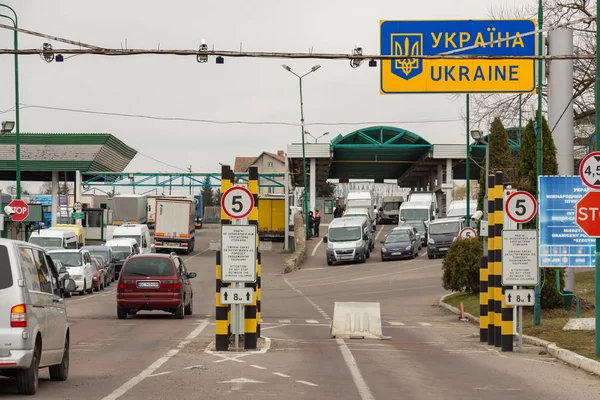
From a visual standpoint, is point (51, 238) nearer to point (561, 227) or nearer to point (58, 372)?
point (561, 227)

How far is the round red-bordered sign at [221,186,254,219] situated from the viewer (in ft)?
62.9

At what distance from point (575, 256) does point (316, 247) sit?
156ft

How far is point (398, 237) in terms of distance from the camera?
60531 millimetres

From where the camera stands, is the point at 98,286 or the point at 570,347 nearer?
the point at 570,347

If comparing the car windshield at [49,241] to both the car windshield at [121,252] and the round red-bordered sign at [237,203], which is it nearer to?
the car windshield at [121,252]

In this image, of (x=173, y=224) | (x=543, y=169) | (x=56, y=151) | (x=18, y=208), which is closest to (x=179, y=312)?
(x=543, y=169)

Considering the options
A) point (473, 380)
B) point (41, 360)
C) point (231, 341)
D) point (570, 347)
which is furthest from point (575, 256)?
point (41, 360)

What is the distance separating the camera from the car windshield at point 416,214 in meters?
71.2

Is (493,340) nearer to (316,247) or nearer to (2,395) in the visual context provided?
(2,395)

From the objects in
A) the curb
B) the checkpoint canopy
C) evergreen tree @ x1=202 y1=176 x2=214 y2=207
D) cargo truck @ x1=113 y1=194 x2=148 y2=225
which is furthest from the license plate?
evergreen tree @ x1=202 y1=176 x2=214 y2=207

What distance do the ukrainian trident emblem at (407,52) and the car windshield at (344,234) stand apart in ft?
116

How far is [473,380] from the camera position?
587 inches

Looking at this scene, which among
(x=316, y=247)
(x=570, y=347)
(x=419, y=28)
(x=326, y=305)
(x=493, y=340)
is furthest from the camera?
(x=316, y=247)

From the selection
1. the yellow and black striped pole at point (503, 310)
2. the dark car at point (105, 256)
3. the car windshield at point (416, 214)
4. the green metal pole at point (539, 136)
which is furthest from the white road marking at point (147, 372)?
the car windshield at point (416, 214)
